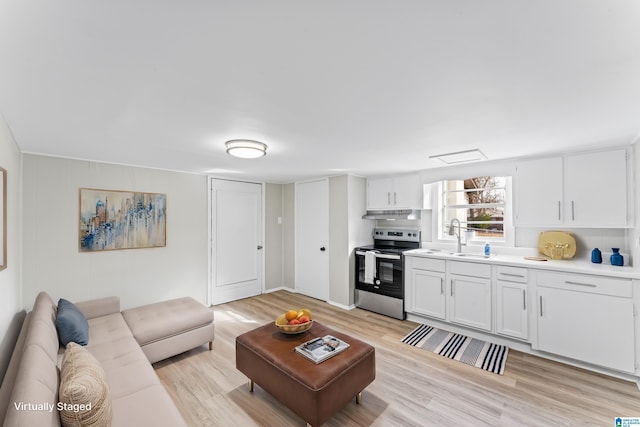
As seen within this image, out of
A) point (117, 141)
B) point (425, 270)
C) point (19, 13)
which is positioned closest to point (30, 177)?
point (117, 141)

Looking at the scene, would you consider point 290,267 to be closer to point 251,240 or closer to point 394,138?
point 251,240

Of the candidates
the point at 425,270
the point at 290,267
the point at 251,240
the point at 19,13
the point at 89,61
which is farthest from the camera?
the point at 290,267

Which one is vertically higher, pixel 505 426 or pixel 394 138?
pixel 394 138

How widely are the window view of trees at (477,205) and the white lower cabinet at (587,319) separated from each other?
101 centimetres

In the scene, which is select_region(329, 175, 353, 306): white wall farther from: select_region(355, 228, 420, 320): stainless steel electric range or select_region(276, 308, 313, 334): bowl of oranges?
select_region(276, 308, 313, 334): bowl of oranges

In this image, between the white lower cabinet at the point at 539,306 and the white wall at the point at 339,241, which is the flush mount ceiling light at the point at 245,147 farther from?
the white lower cabinet at the point at 539,306

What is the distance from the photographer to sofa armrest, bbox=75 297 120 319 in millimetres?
2938

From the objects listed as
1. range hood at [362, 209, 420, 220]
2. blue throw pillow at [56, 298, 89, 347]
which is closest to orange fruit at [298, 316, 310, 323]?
blue throw pillow at [56, 298, 89, 347]

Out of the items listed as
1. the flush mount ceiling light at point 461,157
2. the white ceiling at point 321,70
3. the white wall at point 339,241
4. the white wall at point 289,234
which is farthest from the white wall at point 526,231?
the white wall at point 289,234

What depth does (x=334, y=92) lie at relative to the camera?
1.55 meters

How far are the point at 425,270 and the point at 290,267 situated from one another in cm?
267

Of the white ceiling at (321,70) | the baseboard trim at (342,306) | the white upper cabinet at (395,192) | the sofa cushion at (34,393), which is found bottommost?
the baseboard trim at (342,306)

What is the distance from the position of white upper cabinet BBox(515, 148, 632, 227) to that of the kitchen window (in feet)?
1.18

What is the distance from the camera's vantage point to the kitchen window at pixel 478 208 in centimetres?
370
